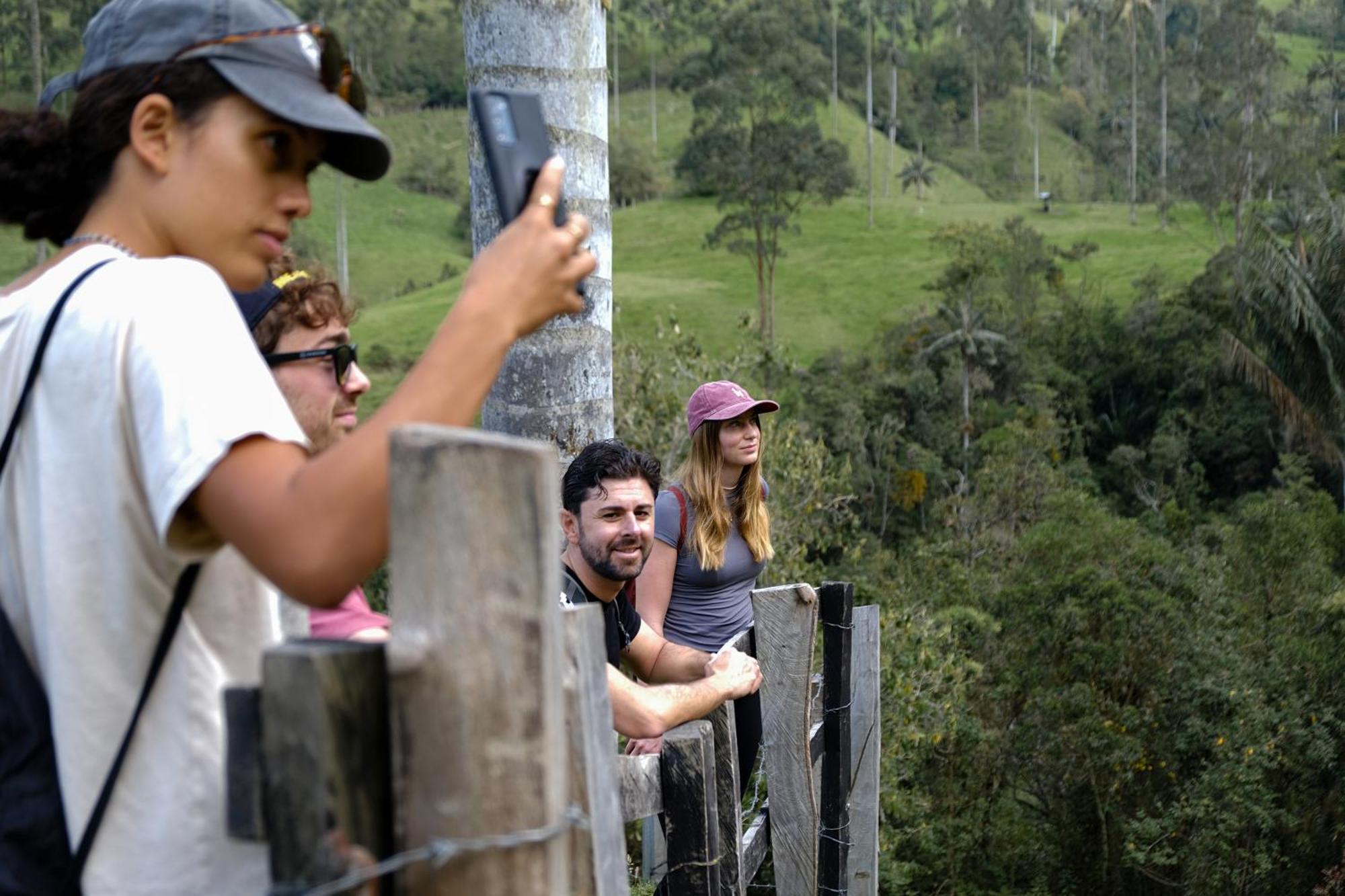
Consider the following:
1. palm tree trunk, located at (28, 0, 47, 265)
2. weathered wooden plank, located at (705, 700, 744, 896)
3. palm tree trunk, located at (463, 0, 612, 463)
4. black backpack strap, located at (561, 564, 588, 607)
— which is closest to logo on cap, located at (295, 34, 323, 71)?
black backpack strap, located at (561, 564, 588, 607)

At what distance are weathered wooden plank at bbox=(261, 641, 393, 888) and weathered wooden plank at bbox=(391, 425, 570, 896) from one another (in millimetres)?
34

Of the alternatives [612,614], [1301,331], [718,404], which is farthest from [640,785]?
[1301,331]

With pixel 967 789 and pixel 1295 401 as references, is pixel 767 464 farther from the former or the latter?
pixel 1295 401

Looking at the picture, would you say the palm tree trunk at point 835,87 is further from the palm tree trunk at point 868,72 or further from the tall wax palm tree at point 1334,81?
the tall wax palm tree at point 1334,81

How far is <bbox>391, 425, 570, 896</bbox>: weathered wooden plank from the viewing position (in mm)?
1186

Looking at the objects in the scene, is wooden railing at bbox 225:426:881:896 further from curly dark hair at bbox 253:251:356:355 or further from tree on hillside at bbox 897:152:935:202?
tree on hillside at bbox 897:152:935:202

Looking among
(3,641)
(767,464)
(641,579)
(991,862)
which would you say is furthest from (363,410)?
(3,641)

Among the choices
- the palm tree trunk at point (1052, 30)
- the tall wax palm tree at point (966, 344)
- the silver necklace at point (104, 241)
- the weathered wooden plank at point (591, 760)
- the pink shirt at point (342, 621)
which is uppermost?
the palm tree trunk at point (1052, 30)

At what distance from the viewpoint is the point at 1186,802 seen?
56.7 ft

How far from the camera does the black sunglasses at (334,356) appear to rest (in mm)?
2184

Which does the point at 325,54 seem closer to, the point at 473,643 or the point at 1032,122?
the point at 473,643

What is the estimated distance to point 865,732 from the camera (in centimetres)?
549

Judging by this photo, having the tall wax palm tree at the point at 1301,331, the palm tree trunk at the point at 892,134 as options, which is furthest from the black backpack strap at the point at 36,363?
the palm tree trunk at the point at 892,134

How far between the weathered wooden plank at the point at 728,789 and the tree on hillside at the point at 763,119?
44.1 m
